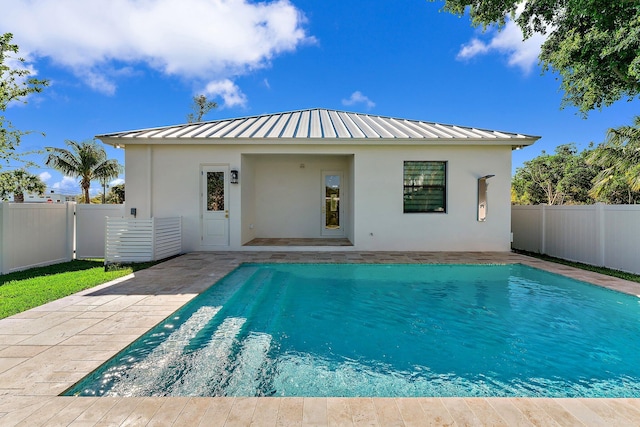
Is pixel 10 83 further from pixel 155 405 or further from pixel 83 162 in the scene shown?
pixel 83 162

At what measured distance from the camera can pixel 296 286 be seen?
19.2 ft

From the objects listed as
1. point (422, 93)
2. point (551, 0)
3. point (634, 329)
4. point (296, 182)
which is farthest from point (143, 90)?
point (634, 329)

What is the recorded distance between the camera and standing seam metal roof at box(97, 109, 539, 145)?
9.12m

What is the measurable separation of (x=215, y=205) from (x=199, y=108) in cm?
2291

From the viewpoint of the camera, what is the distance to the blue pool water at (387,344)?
2584 mm

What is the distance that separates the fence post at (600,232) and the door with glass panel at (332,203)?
7.46 m

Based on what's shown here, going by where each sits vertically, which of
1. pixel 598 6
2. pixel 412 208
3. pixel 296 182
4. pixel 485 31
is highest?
pixel 485 31

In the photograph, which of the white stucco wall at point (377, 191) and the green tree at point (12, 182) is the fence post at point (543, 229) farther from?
the green tree at point (12, 182)

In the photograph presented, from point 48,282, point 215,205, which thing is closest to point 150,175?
point 215,205

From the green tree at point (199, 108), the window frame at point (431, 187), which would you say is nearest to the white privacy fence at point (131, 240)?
the window frame at point (431, 187)

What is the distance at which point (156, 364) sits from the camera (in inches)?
111

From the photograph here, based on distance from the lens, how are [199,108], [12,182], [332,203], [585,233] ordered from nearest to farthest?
[585,233]
[12,182]
[332,203]
[199,108]

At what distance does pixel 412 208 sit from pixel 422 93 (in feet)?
34.3

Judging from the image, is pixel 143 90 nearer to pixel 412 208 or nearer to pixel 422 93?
pixel 422 93
